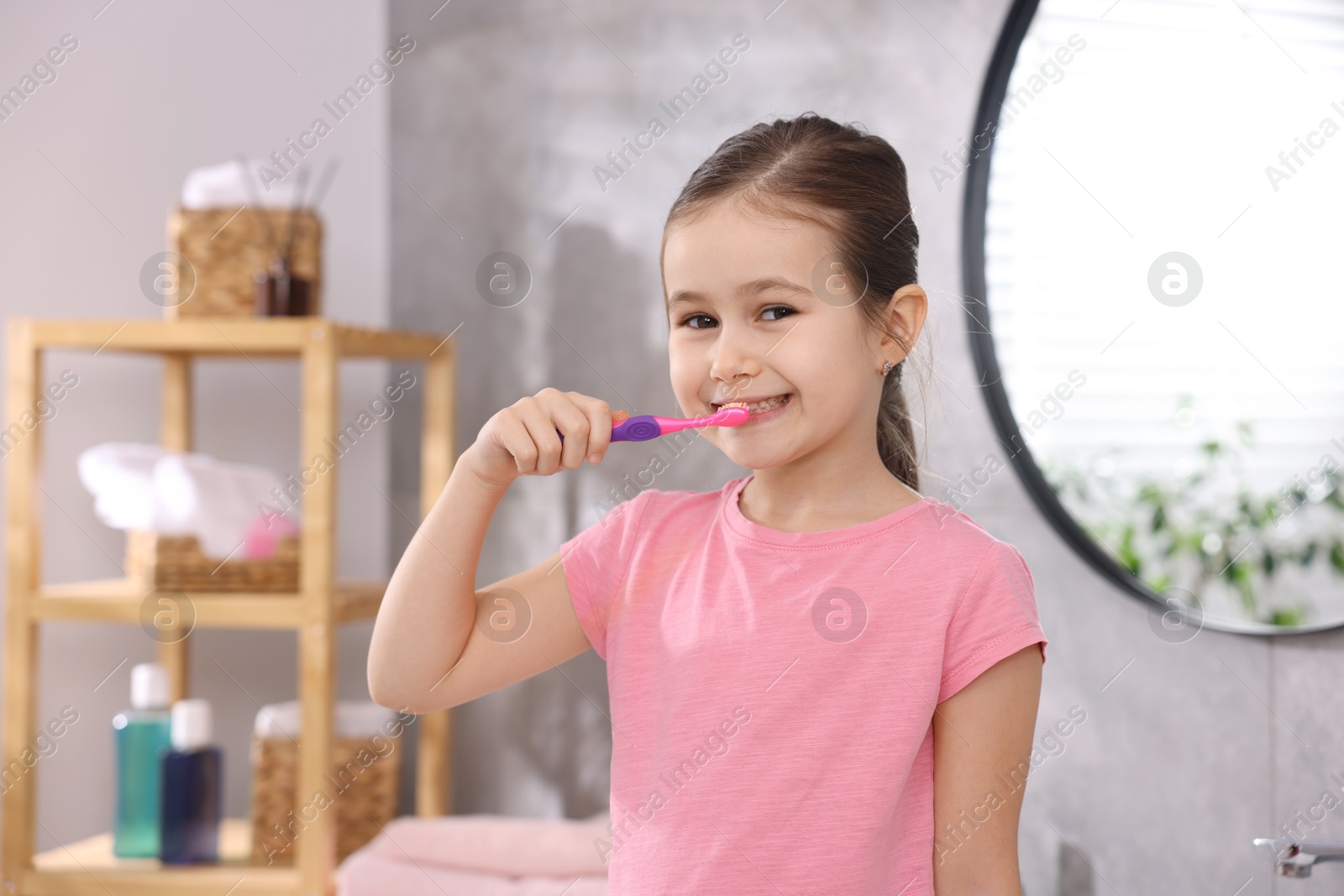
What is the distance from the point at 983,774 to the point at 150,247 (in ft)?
4.26

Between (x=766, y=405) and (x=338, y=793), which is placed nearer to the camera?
(x=766, y=405)

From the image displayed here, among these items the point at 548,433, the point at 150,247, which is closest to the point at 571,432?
the point at 548,433

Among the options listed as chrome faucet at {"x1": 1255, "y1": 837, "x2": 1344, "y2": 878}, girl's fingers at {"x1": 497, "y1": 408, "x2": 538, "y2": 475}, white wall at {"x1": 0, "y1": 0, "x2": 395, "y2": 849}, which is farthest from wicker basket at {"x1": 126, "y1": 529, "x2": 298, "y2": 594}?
chrome faucet at {"x1": 1255, "y1": 837, "x2": 1344, "y2": 878}

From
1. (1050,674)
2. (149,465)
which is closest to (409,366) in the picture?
(149,465)

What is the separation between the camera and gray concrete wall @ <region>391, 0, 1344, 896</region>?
0.96 meters

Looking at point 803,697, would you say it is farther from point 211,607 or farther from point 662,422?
point 211,607

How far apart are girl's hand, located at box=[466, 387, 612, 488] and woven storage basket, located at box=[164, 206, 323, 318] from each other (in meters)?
0.75

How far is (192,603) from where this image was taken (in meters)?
1.22

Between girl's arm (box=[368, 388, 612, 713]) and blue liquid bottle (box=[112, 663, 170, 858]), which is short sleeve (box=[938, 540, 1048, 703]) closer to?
girl's arm (box=[368, 388, 612, 713])

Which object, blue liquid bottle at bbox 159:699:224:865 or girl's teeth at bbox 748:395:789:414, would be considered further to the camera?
blue liquid bottle at bbox 159:699:224:865

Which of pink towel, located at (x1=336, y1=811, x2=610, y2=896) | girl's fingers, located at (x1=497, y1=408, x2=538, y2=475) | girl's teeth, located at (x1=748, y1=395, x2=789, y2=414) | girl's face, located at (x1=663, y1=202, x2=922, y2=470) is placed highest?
girl's face, located at (x1=663, y1=202, x2=922, y2=470)

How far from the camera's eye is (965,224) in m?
1.15

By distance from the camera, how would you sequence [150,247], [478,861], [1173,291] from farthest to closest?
[150,247], [478,861], [1173,291]

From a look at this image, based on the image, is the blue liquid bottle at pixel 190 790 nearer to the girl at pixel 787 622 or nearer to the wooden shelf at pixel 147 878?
the wooden shelf at pixel 147 878
